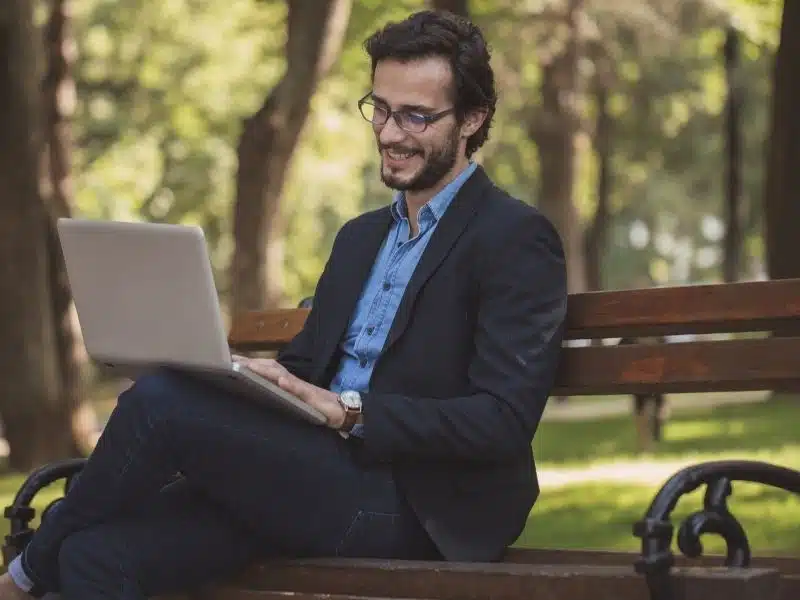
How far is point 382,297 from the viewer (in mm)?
→ 4871

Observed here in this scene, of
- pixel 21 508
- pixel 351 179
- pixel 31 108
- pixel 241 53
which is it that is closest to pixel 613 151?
pixel 351 179

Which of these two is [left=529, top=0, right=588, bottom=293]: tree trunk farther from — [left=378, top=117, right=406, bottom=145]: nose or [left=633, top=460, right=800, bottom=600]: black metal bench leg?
[left=633, top=460, right=800, bottom=600]: black metal bench leg

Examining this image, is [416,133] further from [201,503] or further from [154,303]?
[201,503]

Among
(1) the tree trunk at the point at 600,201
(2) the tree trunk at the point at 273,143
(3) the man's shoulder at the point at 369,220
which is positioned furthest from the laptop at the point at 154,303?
(1) the tree trunk at the point at 600,201

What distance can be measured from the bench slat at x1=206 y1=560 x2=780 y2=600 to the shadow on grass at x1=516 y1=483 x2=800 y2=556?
328cm

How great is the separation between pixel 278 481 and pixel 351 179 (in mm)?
29957

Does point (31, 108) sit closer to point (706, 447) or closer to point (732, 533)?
point (706, 447)

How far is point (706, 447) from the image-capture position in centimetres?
1308

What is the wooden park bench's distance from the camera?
3.85 metres

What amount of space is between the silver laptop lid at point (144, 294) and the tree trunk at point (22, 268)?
1051 cm

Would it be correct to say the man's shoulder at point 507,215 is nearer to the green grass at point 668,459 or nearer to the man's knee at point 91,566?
the man's knee at point 91,566

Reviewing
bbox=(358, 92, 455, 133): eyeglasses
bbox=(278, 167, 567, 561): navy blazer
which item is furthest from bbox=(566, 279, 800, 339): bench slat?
bbox=(358, 92, 455, 133): eyeglasses

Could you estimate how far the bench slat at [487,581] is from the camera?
12.4 ft

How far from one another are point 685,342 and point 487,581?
0.94 metres
